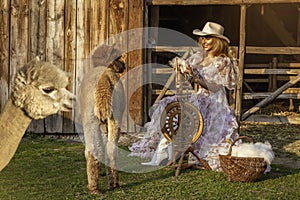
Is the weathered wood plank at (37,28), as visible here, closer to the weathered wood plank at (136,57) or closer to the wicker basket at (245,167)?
the weathered wood plank at (136,57)

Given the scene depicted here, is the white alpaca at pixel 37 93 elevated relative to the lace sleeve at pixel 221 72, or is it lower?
elevated

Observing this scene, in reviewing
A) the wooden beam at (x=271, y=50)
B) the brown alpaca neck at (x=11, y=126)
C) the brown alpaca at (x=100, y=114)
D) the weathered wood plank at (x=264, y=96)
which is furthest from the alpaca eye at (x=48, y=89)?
the weathered wood plank at (x=264, y=96)

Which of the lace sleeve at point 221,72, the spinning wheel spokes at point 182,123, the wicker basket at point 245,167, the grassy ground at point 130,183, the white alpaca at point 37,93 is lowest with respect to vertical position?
the grassy ground at point 130,183

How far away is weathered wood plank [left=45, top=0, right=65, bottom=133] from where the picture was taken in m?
9.34

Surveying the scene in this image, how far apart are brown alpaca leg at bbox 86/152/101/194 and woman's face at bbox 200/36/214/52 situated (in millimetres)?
2168

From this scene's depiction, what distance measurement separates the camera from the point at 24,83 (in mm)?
2916

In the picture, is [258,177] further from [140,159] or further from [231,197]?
[140,159]

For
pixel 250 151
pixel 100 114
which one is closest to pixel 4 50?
pixel 100 114

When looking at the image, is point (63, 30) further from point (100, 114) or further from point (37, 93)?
point (37, 93)

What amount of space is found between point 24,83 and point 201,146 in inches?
174

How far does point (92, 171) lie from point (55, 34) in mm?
4271

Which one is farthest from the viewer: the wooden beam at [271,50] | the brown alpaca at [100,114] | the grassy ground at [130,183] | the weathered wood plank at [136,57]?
the wooden beam at [271,50]

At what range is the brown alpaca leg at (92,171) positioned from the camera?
18.3 feet

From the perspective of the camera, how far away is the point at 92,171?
5.68 meters
